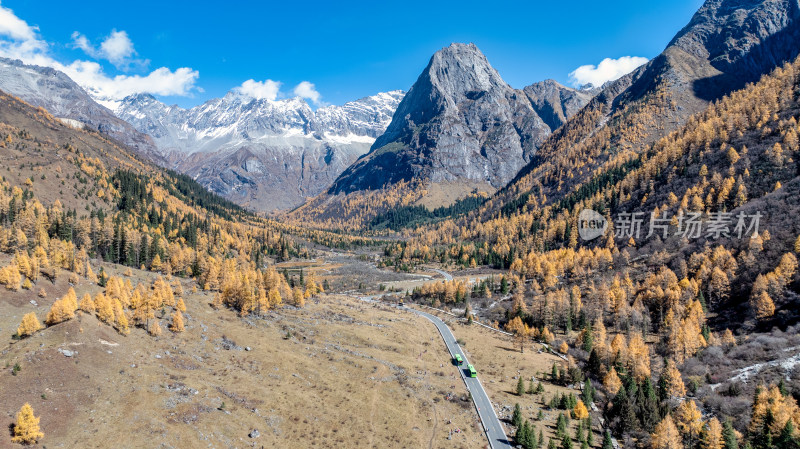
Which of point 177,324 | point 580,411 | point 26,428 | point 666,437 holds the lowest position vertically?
point 580,411

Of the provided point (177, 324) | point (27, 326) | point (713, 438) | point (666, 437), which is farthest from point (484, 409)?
point (27, 326)

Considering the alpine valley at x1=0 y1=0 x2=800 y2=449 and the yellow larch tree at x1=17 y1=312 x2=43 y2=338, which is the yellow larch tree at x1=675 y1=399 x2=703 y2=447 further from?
the yellow larch tree at x1=17 y1=312 x2=43 y2=338

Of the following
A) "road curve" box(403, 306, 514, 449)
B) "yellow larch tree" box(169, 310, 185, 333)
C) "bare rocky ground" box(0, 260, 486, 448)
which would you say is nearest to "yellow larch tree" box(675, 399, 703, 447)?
"road curve" box(403, 306, 514, 449)

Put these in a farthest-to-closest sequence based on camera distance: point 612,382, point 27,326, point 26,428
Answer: point 612,382 → point 27,326 → point 26,428

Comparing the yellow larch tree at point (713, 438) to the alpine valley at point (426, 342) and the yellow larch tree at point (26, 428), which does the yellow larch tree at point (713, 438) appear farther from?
the yellow larch tree at point (26, 428)

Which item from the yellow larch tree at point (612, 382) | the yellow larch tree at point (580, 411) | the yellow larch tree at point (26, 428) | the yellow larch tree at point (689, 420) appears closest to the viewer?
the yellow larch tree at point (26, 428)

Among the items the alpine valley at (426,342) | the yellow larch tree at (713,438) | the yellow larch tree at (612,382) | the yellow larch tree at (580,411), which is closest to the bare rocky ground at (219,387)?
the alpine valley at (426,342)

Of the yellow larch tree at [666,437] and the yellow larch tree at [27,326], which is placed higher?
the yellow larch tree at [27,326]

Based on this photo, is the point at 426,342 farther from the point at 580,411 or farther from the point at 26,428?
the point at 26,428
